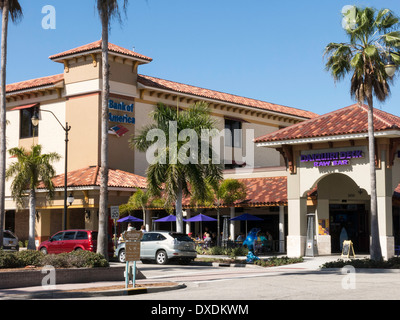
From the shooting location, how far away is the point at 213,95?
4984 cm

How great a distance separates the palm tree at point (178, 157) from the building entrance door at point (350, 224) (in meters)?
9.12

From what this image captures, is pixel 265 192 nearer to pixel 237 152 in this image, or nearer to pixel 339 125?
pixel 339 125

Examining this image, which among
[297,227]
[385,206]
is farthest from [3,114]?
[385,206]

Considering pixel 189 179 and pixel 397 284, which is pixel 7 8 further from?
pixel 397 284

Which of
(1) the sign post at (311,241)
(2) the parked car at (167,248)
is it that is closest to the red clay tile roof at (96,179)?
(2) the parked car at (167,248)

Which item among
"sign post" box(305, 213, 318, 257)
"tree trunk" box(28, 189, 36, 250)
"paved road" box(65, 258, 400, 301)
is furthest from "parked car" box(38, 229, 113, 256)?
"sign post" box(305, 213, 318, 257)

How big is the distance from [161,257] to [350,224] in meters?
13.8

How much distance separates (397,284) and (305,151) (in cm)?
1391

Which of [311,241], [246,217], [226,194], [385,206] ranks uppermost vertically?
[226,194]

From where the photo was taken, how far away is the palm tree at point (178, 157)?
30422mm

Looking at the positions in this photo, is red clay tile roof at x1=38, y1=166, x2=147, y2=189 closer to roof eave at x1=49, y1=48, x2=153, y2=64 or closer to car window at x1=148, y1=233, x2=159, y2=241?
roof eave at x1=49, y1=48, x2=153, y2=64

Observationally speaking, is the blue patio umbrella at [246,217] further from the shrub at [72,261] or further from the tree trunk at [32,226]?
the shrub at [72,261]

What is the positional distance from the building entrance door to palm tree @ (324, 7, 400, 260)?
427 inches
